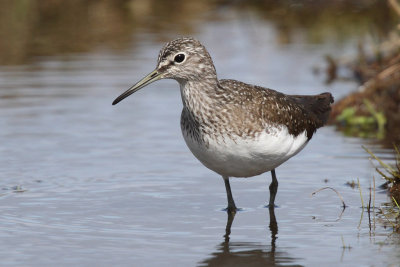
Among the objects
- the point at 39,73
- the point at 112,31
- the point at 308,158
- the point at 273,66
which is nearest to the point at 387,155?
the point at 308,158

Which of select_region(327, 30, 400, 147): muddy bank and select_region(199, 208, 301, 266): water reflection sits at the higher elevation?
select_region(327, 30, 400, 147): muddy bank

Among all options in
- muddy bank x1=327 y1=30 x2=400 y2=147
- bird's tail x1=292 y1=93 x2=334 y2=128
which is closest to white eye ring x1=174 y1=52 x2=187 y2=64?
bird's tail x1=292 y1=93 x2=334 y2=128

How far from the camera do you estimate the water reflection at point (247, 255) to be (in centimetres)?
756

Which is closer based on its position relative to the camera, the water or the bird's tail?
the water

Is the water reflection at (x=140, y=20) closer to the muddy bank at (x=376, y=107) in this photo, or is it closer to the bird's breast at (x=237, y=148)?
the muddy bank at (x=376, y=107)

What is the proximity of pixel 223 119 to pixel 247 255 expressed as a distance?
1.62 metres

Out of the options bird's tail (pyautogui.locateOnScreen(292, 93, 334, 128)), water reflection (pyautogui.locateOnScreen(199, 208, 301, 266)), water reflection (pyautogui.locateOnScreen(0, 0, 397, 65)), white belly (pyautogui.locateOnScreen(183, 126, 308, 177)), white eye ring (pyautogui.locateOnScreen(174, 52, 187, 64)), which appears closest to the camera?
water reflection (pyautogui.locateOnScreen(199, 208, 301, 266))

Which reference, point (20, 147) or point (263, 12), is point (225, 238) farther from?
point (263, 12)

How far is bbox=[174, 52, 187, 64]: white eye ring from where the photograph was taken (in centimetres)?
892

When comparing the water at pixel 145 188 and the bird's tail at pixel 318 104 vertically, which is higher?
the bird's tail at pixel 318 104

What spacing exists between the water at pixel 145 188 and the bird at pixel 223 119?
0.71 m

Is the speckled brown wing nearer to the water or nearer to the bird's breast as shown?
the bird's breast

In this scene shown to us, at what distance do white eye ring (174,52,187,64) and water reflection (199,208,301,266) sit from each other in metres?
1.97

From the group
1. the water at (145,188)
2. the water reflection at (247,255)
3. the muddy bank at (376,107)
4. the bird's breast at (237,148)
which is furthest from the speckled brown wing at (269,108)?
Result: the muddy bank at (376,107)
